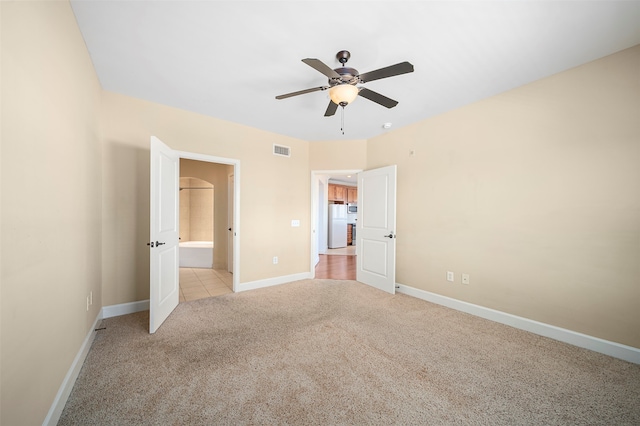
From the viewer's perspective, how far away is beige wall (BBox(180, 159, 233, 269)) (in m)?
5.44

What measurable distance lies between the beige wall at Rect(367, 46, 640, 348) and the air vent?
7.55ft

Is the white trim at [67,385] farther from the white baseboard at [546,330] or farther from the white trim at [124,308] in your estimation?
the white baseboard at [546,330]

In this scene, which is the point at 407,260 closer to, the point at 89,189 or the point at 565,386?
the point at 565,386

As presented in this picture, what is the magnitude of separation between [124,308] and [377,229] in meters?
3.71

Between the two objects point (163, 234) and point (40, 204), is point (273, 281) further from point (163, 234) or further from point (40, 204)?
point (40, 204)

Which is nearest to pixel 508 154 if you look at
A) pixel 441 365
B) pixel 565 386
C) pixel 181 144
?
pixel 565 386

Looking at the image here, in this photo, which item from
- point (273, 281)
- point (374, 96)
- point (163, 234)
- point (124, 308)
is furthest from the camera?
point (273, 281)

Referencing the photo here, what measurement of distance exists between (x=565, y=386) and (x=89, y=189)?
433cm

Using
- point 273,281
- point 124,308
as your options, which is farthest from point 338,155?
point 124,308

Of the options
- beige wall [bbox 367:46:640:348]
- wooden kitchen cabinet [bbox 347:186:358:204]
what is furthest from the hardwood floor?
wooden kitchen cabinet [bbox 347:186:358:204]

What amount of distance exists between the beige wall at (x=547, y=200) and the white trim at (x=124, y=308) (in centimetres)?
387

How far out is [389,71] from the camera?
183 cm

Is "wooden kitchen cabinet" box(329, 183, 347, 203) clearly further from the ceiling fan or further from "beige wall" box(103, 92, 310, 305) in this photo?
the ceiling fan

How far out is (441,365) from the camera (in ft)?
6.63
